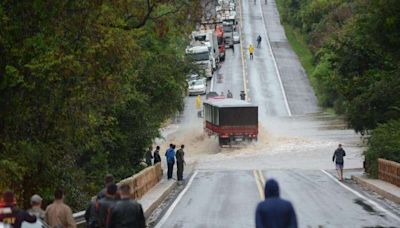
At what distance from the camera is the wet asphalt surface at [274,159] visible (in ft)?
83.2

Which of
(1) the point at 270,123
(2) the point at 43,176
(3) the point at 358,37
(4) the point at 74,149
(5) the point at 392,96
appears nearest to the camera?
(2) the point at 43,176

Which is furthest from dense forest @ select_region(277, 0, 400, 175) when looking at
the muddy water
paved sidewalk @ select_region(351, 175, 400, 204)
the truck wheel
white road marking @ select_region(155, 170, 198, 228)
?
the truck wheel

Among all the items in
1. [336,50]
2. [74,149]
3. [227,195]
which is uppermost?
[336,50]

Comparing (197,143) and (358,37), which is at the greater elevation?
(358,37)

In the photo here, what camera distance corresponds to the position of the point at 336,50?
49.0 meters

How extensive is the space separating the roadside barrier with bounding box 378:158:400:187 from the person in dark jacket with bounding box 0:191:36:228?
2156 cm

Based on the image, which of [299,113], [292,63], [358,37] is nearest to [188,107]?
[299,113]

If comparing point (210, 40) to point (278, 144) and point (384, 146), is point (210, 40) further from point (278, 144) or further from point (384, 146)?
point (384, 146)

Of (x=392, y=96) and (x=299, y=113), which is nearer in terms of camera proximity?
(x=392, y=96)

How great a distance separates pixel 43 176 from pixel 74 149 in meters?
2.20

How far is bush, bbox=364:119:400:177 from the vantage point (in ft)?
122

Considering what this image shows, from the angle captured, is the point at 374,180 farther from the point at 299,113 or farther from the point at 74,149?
the point at 299,113

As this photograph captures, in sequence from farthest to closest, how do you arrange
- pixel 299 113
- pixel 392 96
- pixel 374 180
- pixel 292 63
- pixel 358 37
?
1. pixel 292 63
2. pixel 299 113
3. pixel 358 37
4. pixel 392 96
5. pixel 374 180

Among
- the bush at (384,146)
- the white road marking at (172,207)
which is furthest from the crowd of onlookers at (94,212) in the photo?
the bush at (384,146)
